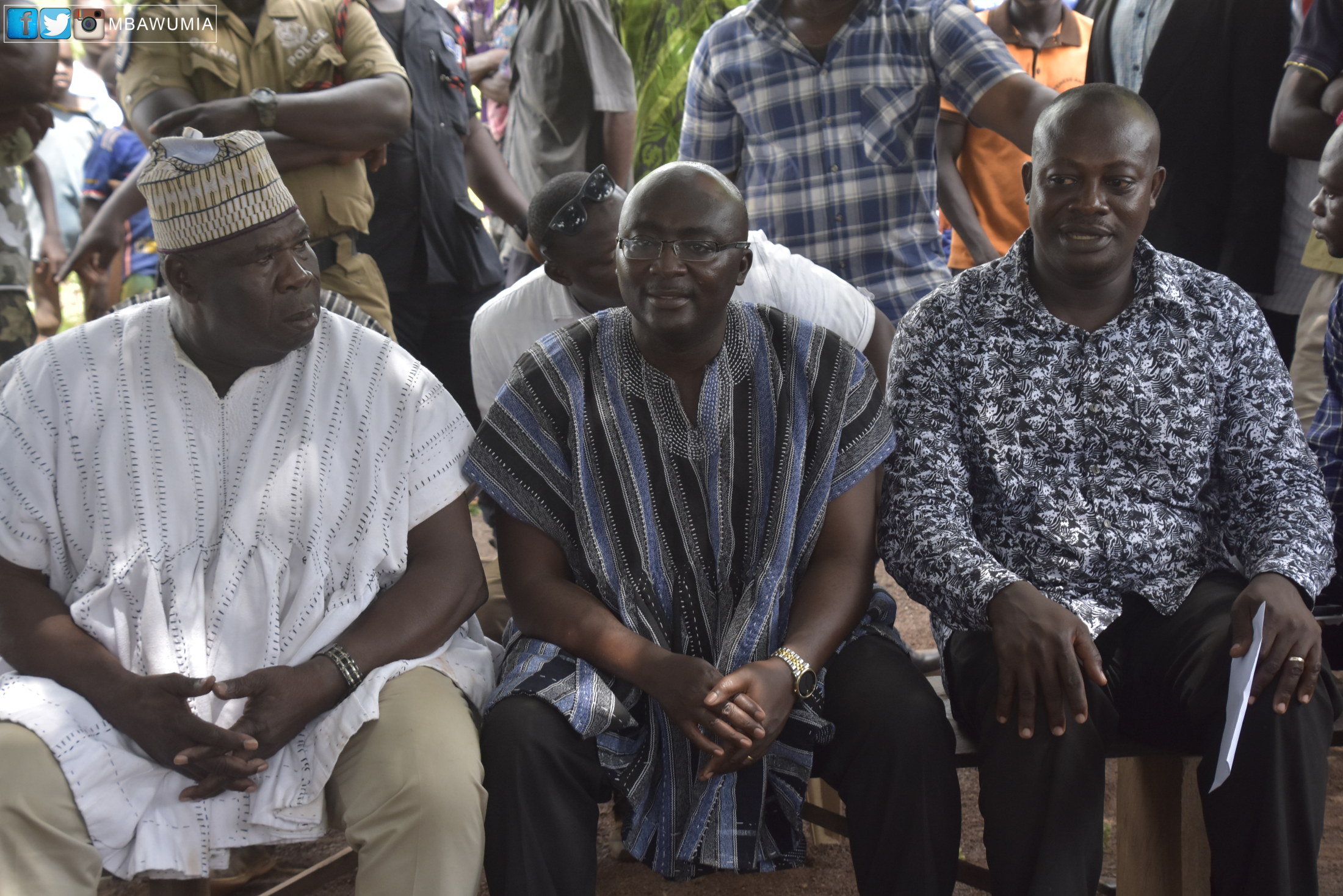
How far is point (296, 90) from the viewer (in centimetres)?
371

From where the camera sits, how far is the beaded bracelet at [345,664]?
2.44 m

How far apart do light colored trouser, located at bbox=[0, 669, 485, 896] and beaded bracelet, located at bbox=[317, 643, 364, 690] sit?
0.31 ft

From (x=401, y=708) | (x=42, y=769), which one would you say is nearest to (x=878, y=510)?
(x=401, y=708)

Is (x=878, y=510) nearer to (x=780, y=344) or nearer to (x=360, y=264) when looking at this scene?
(x=780, y=344)

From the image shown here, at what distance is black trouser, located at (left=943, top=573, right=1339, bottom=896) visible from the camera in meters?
2.30

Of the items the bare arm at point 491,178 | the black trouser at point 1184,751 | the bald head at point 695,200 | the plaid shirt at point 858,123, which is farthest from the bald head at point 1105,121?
the bare arm at point 491,178

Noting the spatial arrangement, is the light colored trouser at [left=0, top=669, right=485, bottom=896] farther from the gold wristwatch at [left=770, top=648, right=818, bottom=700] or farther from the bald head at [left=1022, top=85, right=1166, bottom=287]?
the bald head at [left=1022, top=85, right=1166, bottom=287]

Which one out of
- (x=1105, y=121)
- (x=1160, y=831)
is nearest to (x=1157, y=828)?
(x=1160, y=831)

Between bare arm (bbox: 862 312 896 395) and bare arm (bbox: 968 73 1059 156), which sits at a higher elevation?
bare arm (bbox: 968 73 1059 156)

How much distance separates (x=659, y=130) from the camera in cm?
678

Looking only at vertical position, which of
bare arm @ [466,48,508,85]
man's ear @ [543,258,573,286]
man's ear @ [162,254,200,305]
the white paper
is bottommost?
the white paper

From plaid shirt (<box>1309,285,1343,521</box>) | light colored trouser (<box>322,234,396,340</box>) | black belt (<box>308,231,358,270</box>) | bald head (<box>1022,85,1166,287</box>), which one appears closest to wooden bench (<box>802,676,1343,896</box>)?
plaid shirt (<box>1309,285,1343,521</box>)

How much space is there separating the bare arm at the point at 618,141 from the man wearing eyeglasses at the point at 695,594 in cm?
263

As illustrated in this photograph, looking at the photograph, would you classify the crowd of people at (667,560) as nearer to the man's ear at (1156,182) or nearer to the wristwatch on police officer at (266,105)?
the man's ear at (1156,182)
